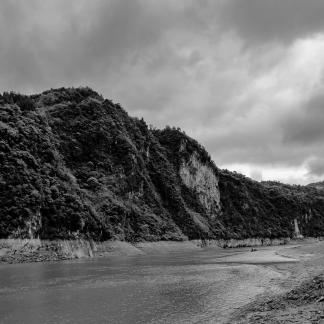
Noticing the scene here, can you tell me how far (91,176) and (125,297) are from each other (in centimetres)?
9356

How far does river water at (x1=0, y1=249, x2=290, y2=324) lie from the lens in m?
24.8

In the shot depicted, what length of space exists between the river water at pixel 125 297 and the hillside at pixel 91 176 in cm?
3167

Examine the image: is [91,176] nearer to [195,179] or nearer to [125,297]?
[195,179]

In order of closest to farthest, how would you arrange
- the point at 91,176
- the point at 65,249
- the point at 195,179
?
1. the point at 65,249
2. the point at 91,176
3. the point at 195,179

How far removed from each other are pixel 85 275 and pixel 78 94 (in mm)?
128479

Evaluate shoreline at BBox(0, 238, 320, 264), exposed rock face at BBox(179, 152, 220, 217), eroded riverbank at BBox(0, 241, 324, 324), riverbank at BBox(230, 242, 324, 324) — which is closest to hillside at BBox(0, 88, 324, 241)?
exposed rock face at BBox(179, 152, 220, 217)

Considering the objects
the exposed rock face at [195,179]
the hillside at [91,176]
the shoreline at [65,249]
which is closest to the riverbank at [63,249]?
the shoreline at [65,249]

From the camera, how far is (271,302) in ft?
83.7

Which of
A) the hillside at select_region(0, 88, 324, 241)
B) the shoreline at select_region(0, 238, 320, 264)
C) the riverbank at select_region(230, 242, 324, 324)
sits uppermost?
the hillside at select_region(0, 88, 324, 241)

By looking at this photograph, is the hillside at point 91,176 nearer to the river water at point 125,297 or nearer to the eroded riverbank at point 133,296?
the eroded riverbank at point 133,296

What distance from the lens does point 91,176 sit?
123438mm

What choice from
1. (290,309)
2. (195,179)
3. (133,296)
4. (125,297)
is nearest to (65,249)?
(133,296)

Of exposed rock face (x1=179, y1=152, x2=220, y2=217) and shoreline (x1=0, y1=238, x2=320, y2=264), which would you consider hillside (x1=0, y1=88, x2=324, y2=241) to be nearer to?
exposed rock face (x1=179, y1=152, x2=220, y2=217)

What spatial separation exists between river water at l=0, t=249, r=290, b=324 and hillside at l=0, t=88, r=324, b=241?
3167 centimetres
